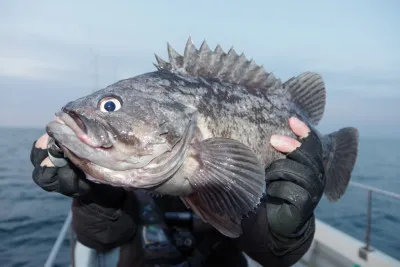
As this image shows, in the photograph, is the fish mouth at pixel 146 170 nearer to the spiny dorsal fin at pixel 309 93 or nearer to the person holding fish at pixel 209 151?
the person holding fish at pixel 209 151

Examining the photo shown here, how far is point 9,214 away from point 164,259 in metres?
12.3

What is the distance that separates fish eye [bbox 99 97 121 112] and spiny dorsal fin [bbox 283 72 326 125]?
5.71 ft

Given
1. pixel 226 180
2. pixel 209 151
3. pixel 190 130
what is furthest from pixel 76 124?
pixel 226 180

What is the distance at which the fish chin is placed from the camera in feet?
6.00

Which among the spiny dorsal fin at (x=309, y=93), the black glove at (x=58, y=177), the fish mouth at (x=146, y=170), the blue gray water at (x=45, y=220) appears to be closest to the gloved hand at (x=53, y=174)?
the black glove at (x=58, y=177)

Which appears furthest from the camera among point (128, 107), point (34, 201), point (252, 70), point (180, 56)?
point (34, 201)

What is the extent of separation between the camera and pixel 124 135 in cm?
194

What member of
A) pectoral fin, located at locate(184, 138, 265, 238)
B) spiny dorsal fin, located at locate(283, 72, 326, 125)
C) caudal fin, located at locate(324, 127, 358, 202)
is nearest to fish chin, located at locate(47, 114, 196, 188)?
pectoral fin, located at locate(184, 138, 265, 238)

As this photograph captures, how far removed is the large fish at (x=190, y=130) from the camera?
192 cm

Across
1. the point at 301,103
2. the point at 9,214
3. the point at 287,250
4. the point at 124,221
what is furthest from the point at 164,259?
the point at 9,214

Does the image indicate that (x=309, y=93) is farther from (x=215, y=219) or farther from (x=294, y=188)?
(x=215, y=219)

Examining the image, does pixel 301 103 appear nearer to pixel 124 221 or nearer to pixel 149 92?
pixel 149 92

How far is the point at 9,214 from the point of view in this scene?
43.0 feet

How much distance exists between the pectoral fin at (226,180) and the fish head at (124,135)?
0.56ft
